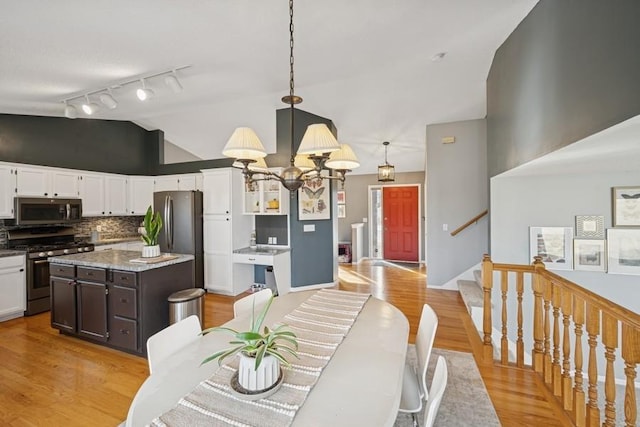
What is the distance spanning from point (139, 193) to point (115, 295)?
10.8 feet

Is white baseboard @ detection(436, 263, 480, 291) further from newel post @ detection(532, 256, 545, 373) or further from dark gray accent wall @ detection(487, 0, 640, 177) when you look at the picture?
newel post @ detection(532, 256, 545, 373)

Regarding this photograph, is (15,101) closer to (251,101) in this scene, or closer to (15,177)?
(15,177)

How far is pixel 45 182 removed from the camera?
4164 millimetres

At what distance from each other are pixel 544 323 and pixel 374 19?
2.76 m

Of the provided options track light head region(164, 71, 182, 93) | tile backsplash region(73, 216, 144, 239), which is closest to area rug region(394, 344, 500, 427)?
track light head region(164, 71, 182, 93)

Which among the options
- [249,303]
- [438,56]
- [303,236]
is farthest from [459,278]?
[249,303]

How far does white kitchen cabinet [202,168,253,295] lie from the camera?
4.55 metres

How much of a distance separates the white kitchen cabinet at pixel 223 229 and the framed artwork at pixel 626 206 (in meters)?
4.82

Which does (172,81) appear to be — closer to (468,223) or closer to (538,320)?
(538,320)

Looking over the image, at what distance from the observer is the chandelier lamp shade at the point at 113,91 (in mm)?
2992

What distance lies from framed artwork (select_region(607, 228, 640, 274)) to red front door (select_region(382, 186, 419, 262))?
427cm

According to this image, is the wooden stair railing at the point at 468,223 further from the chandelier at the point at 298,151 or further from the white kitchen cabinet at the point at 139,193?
the white kitchen cabinet at the point at 139,193

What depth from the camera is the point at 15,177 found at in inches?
152

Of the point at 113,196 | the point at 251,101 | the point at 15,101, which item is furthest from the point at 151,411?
the point at 113,196
